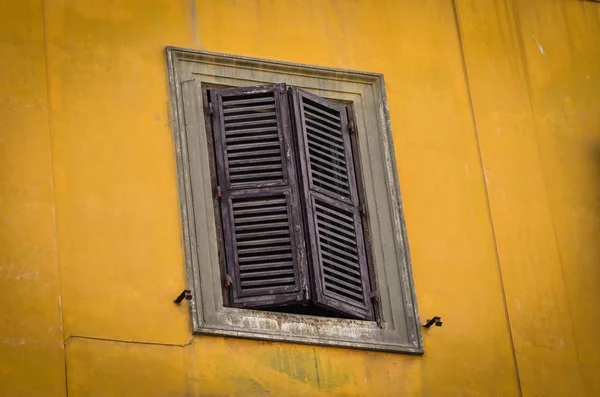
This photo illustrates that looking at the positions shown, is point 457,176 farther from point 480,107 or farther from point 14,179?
point 14,179

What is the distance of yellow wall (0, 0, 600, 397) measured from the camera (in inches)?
447

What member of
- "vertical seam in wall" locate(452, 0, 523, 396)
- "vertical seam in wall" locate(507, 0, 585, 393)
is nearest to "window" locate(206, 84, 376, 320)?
"vertical seam in wall" locate(452, 0, 523, 396)

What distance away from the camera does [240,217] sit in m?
12.2

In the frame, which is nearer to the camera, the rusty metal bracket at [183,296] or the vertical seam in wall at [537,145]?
the rusty metal bracket at [183,296]

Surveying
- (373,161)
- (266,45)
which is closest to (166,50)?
(266,45)

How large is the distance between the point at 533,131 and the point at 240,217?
2.47 m

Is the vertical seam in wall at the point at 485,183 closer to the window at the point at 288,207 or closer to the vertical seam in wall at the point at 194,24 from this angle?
the window at the point at 288,207

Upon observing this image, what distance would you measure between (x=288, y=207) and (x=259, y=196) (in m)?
0.20

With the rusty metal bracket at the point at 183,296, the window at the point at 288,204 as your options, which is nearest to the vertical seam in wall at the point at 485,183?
the window at the point at 288,204

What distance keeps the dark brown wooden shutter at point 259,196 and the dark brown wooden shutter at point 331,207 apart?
0.09 meters

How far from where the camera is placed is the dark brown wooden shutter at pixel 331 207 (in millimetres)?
12102

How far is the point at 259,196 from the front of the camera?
1222 cm

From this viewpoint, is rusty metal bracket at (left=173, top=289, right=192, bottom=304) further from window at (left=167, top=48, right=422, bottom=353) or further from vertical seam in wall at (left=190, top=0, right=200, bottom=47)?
vertical seam in wall at (left=190, top=0, right=200, bottom=47)

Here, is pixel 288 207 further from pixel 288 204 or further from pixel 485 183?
pixel 485 183
